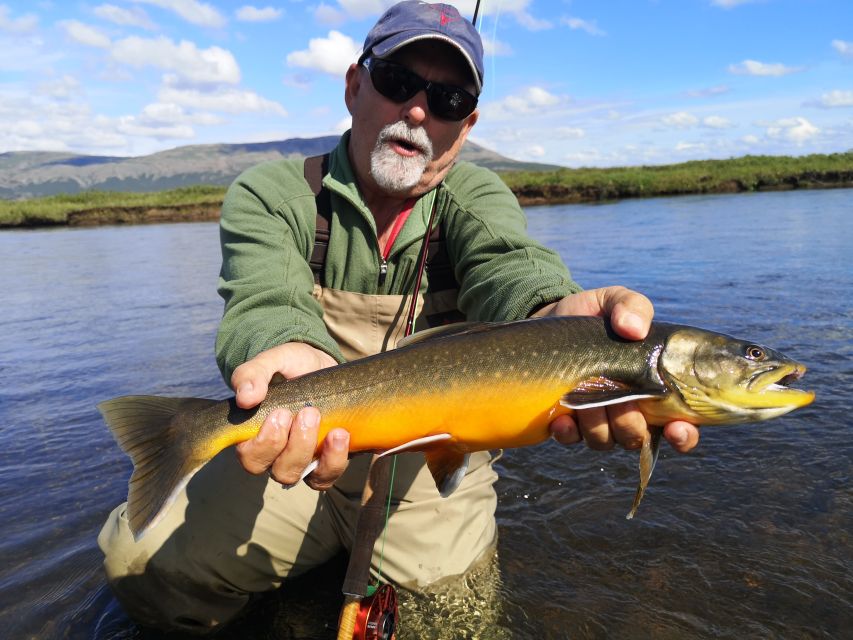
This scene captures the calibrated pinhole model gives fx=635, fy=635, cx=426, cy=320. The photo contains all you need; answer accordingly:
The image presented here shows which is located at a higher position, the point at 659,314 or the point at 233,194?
the point at 233,194

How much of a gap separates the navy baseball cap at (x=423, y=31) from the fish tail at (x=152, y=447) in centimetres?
212

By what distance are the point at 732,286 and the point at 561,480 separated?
723 cm

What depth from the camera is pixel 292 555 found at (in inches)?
125

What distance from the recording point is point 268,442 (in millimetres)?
2236

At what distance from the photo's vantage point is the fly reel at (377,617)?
255cm

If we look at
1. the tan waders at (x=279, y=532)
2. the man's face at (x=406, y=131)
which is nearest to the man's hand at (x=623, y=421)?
the tan waders at (x=279, y=532)

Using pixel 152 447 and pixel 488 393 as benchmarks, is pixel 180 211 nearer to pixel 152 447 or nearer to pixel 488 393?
pixel 152 447

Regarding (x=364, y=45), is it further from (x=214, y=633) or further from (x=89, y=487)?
(x=89, y=487)

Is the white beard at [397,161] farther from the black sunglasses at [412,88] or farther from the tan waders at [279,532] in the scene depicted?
the tan waders at [279,532]

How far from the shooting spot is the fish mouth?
7.48ft

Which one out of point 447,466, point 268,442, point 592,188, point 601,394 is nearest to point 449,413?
point 447,466

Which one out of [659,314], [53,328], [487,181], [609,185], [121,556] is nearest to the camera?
[121,556]

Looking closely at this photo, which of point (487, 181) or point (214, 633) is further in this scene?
point (487, 181)

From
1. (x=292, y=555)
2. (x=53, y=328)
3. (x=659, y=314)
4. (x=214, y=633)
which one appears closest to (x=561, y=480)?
(x=292, y=555)
